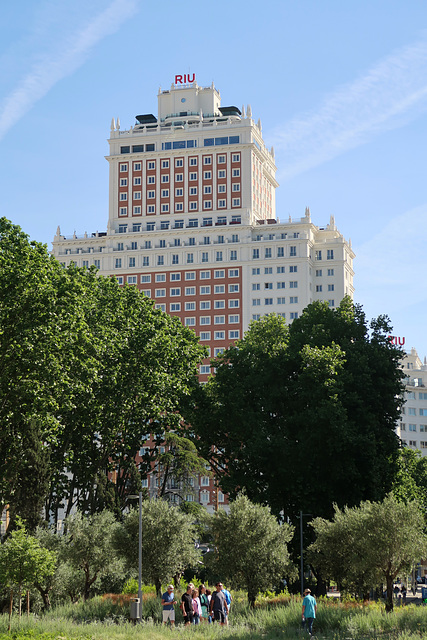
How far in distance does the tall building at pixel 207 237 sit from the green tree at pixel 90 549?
253ft

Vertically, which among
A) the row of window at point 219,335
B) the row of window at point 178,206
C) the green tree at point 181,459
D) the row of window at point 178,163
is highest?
the row of window at point 178,163

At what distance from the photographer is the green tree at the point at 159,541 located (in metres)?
35.6

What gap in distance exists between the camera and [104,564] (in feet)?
122

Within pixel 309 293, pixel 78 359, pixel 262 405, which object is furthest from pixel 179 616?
pixel 309 293

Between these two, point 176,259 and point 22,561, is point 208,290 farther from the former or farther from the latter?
point 22,561

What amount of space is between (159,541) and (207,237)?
89.3m

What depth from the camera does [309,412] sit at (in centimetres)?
4412

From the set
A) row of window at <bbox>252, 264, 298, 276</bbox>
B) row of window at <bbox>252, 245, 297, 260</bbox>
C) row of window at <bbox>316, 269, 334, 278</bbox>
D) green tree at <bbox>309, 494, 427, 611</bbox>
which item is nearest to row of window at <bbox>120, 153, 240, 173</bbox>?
row of window at <bbox>252, 245, 297, 260</bbox>

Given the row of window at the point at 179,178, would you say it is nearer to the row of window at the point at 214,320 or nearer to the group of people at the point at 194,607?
the row of window at the point at 214,320

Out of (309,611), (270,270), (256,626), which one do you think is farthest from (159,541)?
(270,270)

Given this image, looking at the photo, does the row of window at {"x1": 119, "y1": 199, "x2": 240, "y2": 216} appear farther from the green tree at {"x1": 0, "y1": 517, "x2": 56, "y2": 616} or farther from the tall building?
the green tree at {"x1": 0, "y1": 517, "x2": 56, "y2": 616}

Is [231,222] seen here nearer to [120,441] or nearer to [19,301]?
[120,441]

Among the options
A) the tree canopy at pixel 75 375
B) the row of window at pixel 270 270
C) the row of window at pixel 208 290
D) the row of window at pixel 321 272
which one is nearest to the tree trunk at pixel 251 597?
the tree canopy at pixel 75 375

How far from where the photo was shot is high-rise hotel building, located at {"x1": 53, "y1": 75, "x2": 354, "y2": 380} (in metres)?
118
